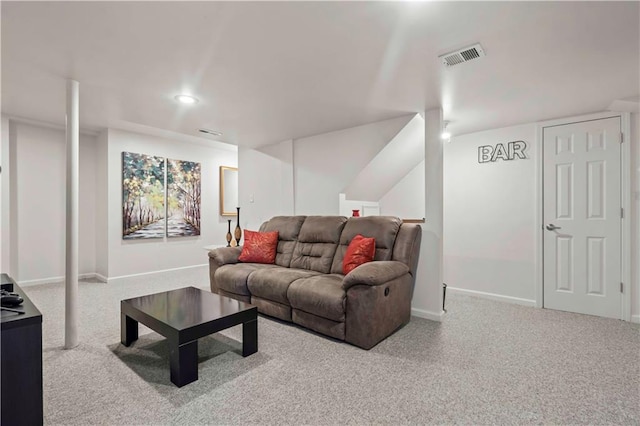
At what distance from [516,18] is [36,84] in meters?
3.77

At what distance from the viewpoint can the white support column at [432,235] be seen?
324 cm

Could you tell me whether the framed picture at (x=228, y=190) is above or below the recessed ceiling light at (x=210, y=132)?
below

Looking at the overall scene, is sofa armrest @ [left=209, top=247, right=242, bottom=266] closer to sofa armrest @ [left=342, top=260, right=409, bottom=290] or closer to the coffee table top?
the coffee table top

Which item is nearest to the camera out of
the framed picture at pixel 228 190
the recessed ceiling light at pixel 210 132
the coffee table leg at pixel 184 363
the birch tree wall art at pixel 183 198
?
the coffee table leg at pixel 184 363

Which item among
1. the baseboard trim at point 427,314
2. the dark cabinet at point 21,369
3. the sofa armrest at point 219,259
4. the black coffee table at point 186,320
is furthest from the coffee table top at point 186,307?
the baseboard trim at point 427,314

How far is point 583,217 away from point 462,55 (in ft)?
8.16

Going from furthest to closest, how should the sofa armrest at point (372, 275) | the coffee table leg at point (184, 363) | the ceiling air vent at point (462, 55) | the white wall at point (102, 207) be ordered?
the white wall at point (102, 207), the sofa armrest at point (372, 275), the ceiling air vent at point (462, 55), the coffee table leg at point (184, 363)

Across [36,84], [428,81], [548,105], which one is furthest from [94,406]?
[548,105]

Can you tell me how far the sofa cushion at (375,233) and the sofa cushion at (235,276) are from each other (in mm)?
913

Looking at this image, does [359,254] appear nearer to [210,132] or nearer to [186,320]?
[186,320]

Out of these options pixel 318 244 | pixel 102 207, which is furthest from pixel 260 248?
pixel 102 207

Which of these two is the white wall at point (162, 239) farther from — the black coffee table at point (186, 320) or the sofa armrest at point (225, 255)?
the black coffee table at point (186, 320)

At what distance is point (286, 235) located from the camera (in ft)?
13.3

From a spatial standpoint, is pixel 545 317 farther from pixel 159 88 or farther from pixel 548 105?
pixel 159 88
